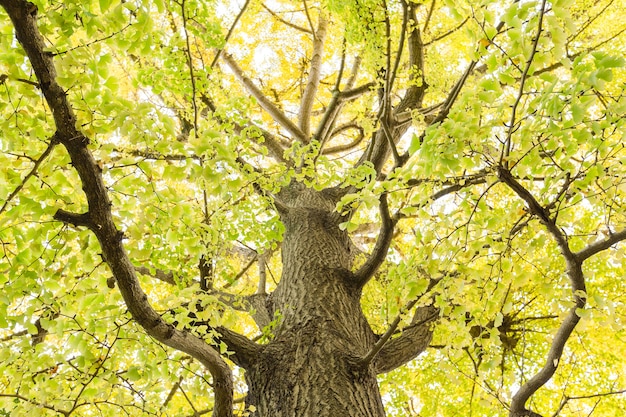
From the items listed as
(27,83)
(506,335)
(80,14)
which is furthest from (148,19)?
(506,335)

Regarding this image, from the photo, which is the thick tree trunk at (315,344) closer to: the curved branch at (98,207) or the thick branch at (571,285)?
the curved branch at (98,207)

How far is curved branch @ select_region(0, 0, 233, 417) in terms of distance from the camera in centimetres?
188

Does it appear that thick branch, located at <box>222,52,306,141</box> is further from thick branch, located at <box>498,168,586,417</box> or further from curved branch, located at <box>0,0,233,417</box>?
thick branch, located at <box>498,168,586,417</box>

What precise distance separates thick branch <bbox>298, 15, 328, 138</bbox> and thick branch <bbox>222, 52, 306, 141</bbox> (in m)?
0.17

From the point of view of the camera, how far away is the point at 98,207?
7.45 ft

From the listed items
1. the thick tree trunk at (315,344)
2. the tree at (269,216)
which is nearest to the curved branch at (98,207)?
the tree at (269,216)

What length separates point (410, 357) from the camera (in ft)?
13.1

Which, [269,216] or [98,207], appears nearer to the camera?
[98,207]

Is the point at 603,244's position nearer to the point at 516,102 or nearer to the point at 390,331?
the point at 516,102

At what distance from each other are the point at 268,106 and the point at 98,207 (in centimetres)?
504

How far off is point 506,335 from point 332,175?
12.1ft

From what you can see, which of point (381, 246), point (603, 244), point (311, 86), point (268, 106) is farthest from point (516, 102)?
point (311, 86)

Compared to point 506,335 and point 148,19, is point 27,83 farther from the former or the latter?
point 506,335

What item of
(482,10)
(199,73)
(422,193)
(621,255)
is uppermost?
(199,73)
